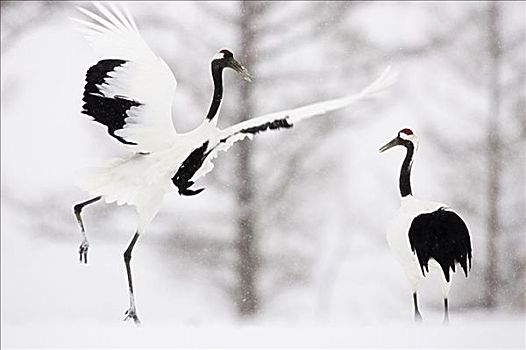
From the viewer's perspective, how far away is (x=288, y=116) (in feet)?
7.67

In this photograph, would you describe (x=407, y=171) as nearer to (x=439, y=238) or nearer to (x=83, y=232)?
(x=439, y=238)

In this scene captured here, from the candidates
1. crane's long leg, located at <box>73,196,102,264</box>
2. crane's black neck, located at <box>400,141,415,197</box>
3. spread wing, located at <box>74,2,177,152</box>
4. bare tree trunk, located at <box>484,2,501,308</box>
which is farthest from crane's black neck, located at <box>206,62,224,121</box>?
bare tree trunk, located at <box>484,2,501,308</box>

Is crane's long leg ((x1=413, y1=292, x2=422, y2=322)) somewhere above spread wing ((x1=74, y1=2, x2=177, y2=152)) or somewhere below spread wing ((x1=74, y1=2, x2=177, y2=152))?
below

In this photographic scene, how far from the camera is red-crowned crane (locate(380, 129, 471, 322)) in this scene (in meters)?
2.27

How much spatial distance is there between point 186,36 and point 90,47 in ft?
0.85

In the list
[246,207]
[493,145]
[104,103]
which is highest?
[104,103]

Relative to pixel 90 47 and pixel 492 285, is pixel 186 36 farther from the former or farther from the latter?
pixel 492 285

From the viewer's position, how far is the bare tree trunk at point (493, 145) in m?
2.35

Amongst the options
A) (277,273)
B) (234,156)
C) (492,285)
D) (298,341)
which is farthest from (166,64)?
(492,285)

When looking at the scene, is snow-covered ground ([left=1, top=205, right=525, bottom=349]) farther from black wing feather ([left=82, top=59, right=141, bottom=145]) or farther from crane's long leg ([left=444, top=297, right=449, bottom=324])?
black wing feather ([left=82, top=59, right=141, bottom=145])

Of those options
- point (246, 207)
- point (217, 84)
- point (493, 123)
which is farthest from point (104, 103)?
point (493, 123)

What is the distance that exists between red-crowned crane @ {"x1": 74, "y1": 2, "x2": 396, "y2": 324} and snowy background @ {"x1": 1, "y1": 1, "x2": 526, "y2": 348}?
0.10ft

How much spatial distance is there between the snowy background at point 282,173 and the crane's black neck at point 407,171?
0.07ft

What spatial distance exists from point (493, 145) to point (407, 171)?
25cm
